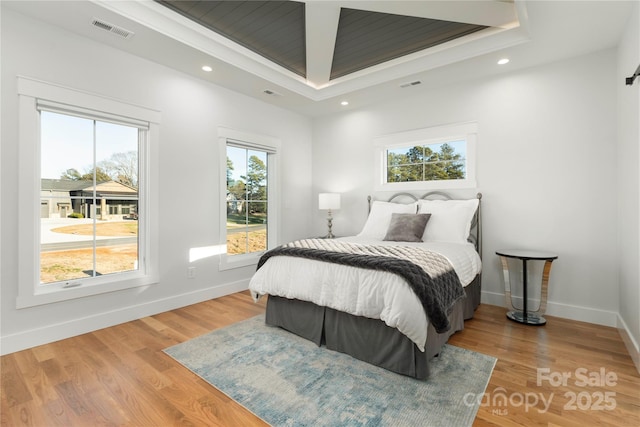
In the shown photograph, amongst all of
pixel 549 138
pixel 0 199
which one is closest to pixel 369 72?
pixel 549 138

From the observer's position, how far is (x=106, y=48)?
9.20 feet

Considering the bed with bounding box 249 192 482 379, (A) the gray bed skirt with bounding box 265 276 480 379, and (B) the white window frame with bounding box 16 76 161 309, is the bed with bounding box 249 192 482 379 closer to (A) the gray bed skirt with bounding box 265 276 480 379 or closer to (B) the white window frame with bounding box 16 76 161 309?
(A) the gray bed skirt with bounding box 265 276 480 379

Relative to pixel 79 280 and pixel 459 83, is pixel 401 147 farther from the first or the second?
pixel 79 280

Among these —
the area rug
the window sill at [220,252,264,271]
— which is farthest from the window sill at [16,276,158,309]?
the area rug

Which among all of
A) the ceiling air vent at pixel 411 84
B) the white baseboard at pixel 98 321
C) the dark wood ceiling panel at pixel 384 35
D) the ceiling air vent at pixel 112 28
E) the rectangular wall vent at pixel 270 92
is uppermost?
the dark wood ceiling panel at pixel 384 35

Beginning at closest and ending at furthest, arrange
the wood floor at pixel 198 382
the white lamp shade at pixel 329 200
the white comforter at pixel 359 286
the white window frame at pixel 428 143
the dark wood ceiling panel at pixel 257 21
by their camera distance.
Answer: the wood floor at pixel 198 382
the white comforter at pixel 359 286
the dark wood ceiling panel at pixel 257 21
the white window frame at pixel 428 143
the white lamp shade at pixel 329 200

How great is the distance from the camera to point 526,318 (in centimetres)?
289

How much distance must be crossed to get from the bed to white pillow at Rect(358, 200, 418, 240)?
41 cm

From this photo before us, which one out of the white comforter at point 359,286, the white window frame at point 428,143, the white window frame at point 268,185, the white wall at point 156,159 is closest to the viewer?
the white comforter at point 359,286

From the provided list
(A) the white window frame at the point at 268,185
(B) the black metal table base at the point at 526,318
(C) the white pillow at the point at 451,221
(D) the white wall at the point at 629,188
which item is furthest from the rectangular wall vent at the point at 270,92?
(B) the black metal table base at the point at 526,318

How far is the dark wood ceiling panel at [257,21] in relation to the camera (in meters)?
2.57

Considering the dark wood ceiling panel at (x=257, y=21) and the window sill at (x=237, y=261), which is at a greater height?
the dark wood ceiling panel at (x=257, y=21)

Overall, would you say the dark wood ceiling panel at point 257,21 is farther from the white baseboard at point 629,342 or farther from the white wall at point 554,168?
the white baseboard at point 629,342

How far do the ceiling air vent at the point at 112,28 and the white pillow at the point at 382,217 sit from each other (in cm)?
312
